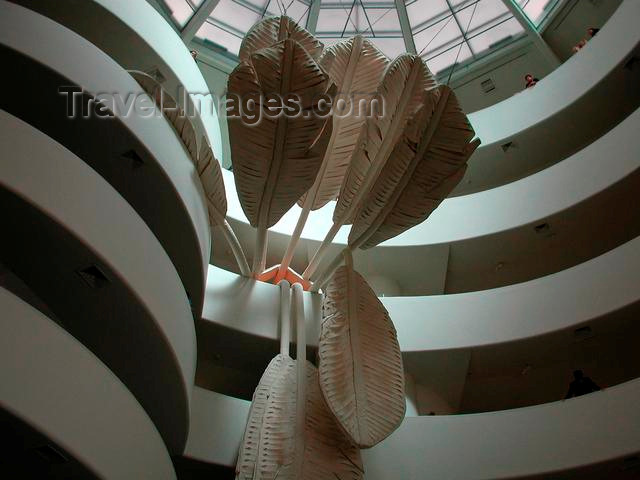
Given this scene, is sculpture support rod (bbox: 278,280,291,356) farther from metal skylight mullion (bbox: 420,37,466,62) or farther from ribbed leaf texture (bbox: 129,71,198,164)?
metal skylight mullion (bbox: 420,37,466,62)

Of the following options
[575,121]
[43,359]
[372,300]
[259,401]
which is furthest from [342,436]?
[575,121]

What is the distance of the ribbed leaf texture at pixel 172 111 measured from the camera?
24.5 feet

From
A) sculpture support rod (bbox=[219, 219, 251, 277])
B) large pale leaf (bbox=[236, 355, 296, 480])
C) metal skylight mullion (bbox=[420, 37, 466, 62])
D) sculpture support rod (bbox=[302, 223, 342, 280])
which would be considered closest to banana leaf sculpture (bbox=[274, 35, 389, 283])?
sculpture support rod (bbox=[302, 223, 342, 280])

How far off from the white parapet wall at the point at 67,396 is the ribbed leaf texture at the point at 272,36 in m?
4.28

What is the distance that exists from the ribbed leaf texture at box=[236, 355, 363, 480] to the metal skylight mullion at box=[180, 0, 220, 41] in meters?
8.91

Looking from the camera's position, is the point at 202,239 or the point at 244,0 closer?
the point at 202,239

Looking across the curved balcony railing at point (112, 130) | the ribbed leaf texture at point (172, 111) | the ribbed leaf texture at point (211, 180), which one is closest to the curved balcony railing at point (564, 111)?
the ribbed leaf texture at point (211, 180)

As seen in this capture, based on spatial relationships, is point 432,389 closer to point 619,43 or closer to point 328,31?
point 619,43

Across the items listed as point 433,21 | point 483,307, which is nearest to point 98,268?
point 483,307

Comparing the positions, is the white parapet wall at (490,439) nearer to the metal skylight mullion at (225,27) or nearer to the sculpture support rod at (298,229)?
the sculpture support rod at (298,229)

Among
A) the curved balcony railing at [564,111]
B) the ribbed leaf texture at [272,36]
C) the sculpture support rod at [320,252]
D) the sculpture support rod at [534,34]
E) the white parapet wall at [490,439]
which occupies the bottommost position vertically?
the white parapet wall at [490,439]

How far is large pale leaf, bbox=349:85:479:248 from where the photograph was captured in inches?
254

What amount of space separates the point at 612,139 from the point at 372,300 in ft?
17.3

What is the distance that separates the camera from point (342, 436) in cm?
621
